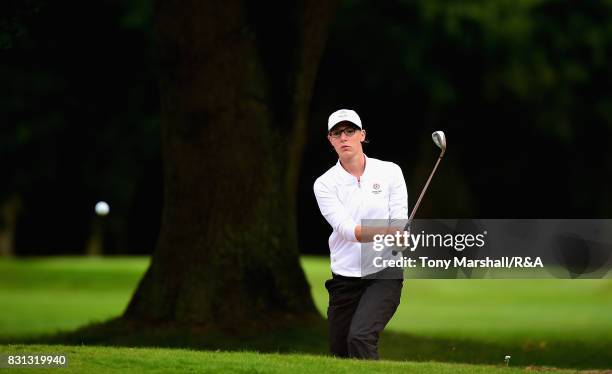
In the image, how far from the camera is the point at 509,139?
4331cm

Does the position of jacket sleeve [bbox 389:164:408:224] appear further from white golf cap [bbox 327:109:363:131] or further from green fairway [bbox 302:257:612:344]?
green fairway [bbox 302:257:612:344]

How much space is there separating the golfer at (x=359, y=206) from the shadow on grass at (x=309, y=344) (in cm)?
474

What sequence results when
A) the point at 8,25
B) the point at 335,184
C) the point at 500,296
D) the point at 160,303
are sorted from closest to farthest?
the point at 335,184 → the point at 8,25 → the point at 160,303 → the point at 500,296

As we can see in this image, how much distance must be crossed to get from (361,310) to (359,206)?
0.74 metres

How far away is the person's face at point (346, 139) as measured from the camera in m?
9.95

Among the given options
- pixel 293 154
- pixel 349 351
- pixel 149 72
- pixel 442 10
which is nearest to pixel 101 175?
pixel 149 72

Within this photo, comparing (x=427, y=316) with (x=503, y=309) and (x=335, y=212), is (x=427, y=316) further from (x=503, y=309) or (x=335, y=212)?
(x=335, y=212)

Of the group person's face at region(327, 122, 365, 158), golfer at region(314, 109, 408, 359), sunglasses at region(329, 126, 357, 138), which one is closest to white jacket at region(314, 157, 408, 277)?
golfer at region(314, 109, 408, 359)

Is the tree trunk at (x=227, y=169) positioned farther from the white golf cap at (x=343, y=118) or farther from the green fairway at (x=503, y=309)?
the white golf cap at (x=343, y=118)

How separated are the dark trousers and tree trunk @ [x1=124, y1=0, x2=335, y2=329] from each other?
18.1 feet

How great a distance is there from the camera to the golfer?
992 centimetres

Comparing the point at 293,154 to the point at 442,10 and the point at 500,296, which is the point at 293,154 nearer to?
the point at 500,296

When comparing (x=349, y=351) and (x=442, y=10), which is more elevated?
(x=442, y=10)

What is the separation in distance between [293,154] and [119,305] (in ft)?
31.0
